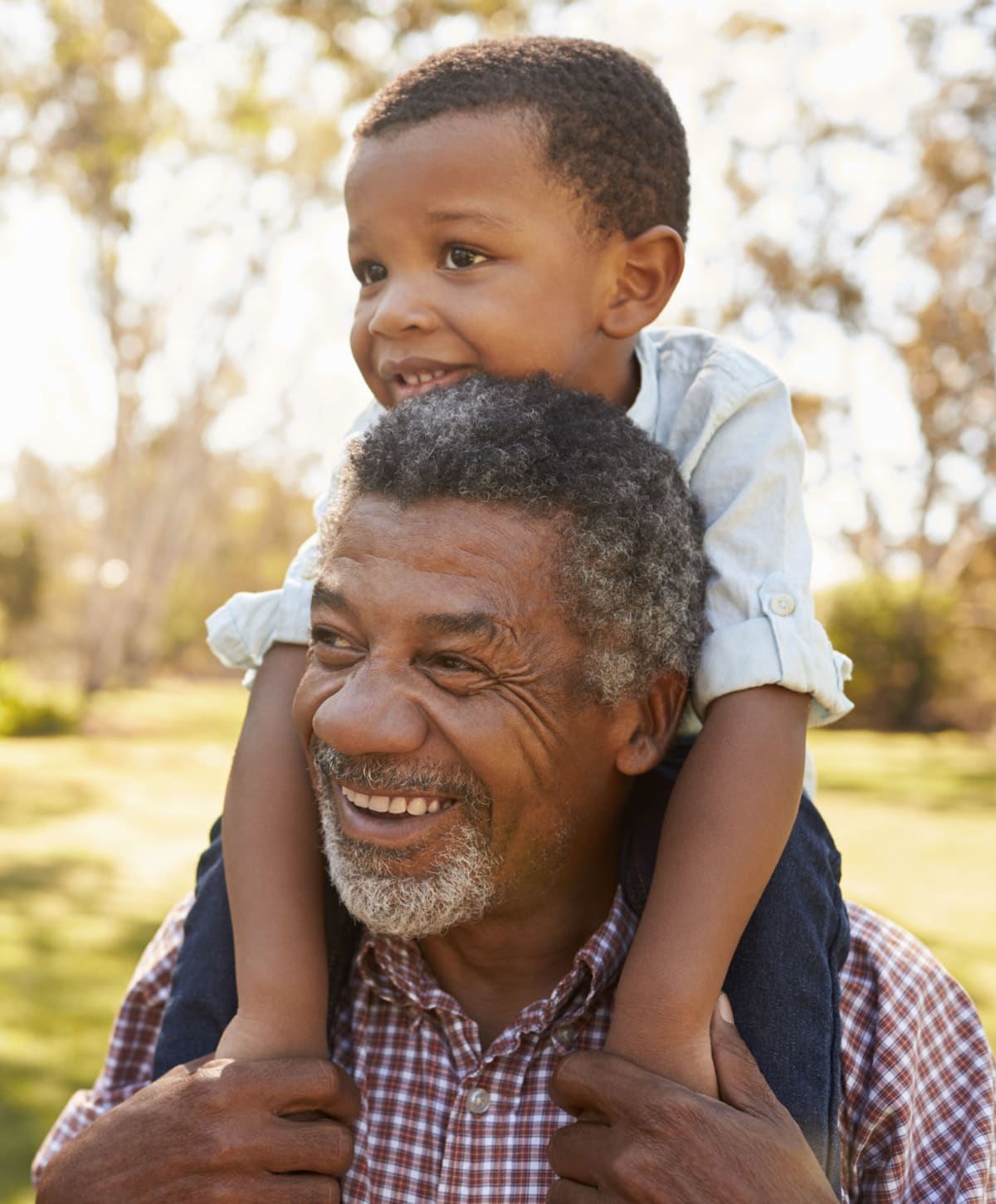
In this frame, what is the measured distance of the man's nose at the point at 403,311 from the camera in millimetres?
2445

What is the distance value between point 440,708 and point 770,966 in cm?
73

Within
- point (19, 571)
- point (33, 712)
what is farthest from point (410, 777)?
point (19, 571)

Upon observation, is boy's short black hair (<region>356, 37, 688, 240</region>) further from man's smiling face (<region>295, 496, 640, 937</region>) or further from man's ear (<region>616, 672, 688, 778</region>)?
man's ear (<region>616, 672, 688, 778</region>)

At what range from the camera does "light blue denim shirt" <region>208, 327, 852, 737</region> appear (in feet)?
7.47

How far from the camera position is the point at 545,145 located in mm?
2500

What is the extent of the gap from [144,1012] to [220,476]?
129 ft

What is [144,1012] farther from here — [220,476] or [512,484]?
[220,476]

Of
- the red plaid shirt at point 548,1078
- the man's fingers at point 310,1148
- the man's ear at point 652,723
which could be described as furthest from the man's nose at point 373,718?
the man's fingers at point 310,1148

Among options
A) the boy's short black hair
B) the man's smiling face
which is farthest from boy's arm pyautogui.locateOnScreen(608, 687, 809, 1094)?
the boy's short black hair

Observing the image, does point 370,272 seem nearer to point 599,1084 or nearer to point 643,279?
point 643,279

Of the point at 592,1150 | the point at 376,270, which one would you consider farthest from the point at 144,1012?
the point at 376,270

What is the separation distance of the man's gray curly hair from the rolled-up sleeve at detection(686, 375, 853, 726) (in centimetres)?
7

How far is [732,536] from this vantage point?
244 centimetres

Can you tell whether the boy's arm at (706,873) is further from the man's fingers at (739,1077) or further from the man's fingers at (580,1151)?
the man's fingers at (580,1151)
